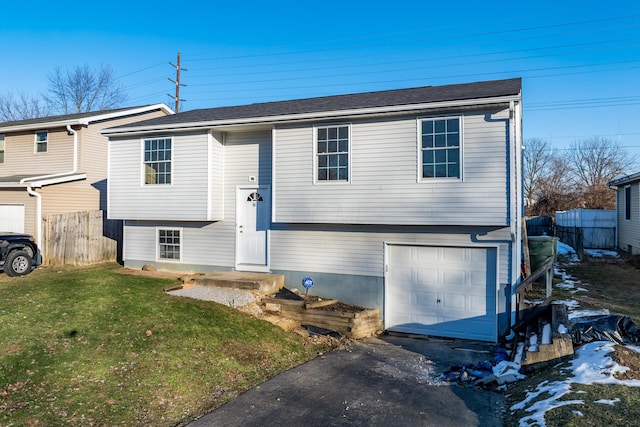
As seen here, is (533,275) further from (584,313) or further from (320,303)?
(320,303)

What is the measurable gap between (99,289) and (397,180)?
24.2 feet

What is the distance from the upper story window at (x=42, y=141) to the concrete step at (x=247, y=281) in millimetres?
10921

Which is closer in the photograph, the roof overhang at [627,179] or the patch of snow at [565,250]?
the roof overhang at [627,179]

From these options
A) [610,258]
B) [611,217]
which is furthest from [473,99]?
[611,217]

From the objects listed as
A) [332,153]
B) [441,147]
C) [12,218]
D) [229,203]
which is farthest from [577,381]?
[12,218]

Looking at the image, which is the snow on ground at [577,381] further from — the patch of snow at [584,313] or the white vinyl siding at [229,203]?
the white vinyl siding at [229,203]

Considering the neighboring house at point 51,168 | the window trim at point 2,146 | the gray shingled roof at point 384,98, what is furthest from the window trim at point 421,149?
the window trim at point 2,146

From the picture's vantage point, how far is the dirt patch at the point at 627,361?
5836 mm

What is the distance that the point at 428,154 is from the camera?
10.5 m

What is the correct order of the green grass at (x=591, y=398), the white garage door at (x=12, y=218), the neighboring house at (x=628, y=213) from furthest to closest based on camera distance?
the neighboring house at (x=628, y=213) < the white garage door at (x=12, y=218) < the green grass at (x=591, y=398)

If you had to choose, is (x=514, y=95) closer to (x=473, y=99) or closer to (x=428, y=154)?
(x=473, y=99)

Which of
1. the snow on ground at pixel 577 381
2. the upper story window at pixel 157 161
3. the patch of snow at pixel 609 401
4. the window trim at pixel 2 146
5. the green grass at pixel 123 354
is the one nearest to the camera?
the patch of snow at pixel 609 401

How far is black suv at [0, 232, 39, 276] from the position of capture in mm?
12516

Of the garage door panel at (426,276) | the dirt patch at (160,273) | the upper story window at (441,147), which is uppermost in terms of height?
the upper story window at (441,147)
